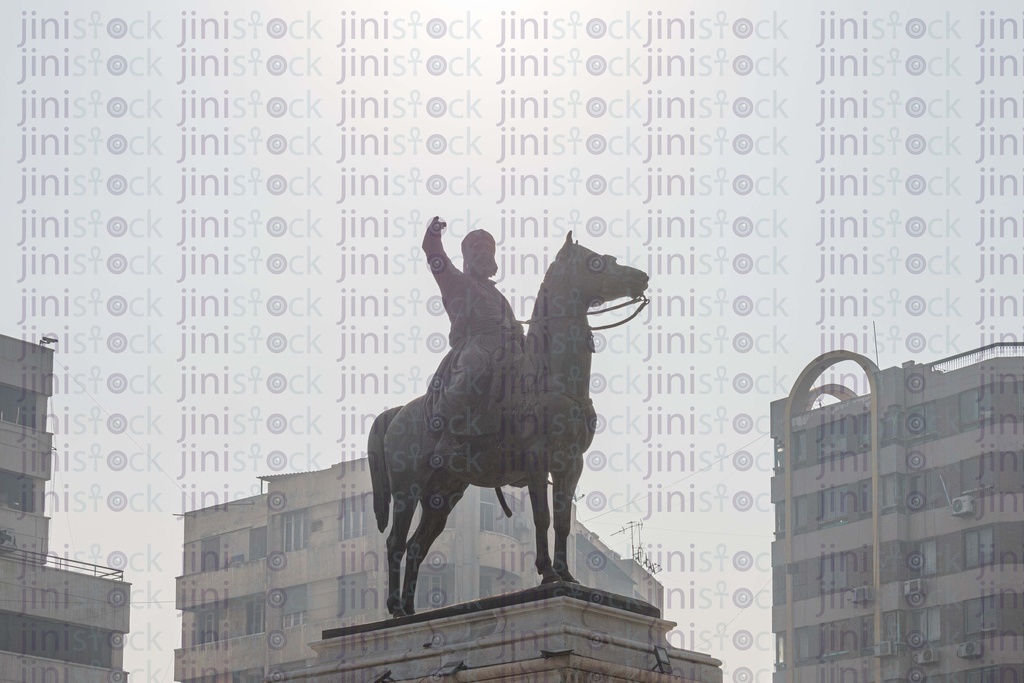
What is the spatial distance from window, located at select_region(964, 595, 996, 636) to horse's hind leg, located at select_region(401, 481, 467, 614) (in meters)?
33.4

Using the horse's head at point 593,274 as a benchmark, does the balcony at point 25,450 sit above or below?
above

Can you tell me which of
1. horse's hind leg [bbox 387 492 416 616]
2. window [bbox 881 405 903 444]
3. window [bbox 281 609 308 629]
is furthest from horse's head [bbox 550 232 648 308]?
window [bbox 281 609 308 629]

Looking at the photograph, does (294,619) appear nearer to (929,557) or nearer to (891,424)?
(891,424)

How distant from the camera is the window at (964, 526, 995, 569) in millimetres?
48375

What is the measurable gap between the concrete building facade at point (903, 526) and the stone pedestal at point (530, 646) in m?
33.4

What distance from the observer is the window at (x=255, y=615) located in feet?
177

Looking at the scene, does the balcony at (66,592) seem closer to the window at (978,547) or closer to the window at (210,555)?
the window at (210,555)

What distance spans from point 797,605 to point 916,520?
15.3 ft

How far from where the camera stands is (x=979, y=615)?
48094 mm

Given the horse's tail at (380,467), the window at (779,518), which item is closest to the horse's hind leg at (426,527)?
the horse's tail at (380,467)

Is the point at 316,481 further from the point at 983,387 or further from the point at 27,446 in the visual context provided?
the point at 983,387

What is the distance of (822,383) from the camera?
51531mm

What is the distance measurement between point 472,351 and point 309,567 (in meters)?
37.4

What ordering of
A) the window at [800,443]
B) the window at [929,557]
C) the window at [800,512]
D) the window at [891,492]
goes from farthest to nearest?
the window at [800,443] < the window at [800,512] < the window at [891,492] < the window at [929,557]
